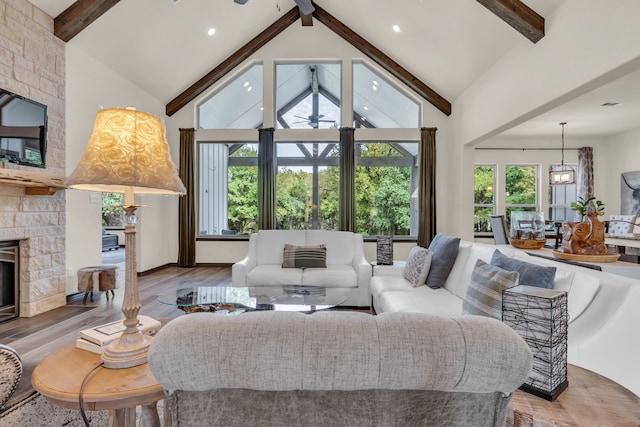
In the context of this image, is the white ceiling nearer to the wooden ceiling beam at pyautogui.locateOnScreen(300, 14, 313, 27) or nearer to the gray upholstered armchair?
the wooden ceiling beam at pyautogui.locateOnScreen(300, 14, 313, 27)

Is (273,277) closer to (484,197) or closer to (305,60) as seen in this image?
(305,60)

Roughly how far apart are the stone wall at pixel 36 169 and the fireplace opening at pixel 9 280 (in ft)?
0.15

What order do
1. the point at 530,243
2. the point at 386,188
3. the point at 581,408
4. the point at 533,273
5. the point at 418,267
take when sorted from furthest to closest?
1. the point at 386,188
2. the point at 418,267
3. the point at 530,243
4. the point at 533,273
5. the point at 581,408

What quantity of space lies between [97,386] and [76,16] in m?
4.46

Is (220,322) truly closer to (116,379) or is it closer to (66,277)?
(116,379)

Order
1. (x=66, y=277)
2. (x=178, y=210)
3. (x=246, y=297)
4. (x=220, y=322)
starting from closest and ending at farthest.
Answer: (x=220, y=322), (x=246, y=297), (x=66, y=277), (x=178, y=210)

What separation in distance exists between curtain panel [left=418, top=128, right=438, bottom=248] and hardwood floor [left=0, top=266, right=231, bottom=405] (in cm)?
365

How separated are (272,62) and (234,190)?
2606mm

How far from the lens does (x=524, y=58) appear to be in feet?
12.6

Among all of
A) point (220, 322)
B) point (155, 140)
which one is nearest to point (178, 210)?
point (155, 140)

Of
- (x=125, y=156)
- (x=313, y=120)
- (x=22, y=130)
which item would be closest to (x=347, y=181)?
(x=313, y=120)

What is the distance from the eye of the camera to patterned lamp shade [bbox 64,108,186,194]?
111 cm

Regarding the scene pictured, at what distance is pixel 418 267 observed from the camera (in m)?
3.19

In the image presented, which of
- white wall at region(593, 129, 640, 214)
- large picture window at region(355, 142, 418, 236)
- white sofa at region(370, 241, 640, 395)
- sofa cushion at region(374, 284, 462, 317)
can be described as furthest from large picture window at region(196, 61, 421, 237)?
white sofa at region(370, 241, 640, 395)
